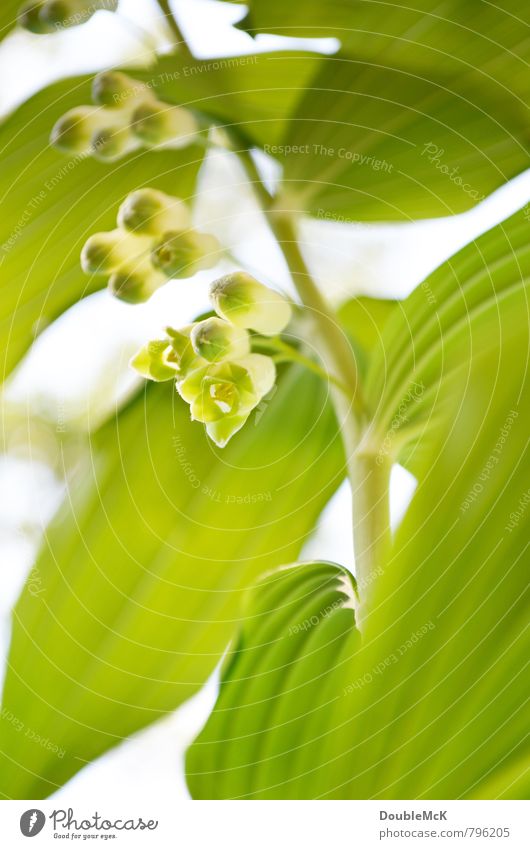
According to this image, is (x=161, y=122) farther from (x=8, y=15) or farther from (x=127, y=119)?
(x=8, y=15)

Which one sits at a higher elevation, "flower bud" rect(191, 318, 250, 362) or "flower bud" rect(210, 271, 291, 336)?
"flower bud" rect(210, 271, 291, 336)

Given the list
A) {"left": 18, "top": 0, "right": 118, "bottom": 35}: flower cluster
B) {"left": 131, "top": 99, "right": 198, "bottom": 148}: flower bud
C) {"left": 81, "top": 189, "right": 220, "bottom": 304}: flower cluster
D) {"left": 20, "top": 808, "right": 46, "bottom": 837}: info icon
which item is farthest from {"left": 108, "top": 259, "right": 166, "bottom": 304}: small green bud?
{"left": 20, "top": 808, "right": 46, "bottom": 837}: info icon

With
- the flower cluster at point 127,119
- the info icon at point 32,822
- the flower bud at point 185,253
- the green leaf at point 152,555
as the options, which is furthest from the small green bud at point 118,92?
the info icon at point 32,822

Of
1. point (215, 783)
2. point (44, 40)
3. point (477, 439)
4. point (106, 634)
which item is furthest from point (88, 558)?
point (44, 40)

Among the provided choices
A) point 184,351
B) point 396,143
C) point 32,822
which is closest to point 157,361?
point 184,351

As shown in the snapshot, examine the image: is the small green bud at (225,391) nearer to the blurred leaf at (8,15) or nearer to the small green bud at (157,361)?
the small green bud at (157,361)

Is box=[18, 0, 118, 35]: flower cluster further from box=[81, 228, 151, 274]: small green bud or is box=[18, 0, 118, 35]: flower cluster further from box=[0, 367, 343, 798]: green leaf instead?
box=[0, 367, 343, 798]: green leaf
